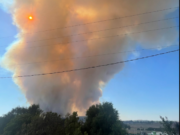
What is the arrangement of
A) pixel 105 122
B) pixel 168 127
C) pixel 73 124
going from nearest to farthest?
pixel 168 127 → pixel 73 124 → pixel 105 122

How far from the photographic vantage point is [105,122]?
78.1 ft

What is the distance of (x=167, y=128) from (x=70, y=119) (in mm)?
13807

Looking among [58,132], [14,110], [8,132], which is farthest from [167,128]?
[14,110]

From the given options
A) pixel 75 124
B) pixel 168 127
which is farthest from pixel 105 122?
pixel 168 127

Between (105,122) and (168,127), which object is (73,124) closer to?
(105,122)

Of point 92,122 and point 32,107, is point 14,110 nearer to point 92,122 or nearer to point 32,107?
point 32,107

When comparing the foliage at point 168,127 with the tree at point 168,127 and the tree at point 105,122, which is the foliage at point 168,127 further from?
the tree at point 105,122

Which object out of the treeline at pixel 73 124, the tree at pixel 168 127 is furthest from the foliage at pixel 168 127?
the treeline at pixel 73 124

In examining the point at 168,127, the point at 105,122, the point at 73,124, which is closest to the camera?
the point at 168,127

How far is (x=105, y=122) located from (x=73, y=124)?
21.1 feet

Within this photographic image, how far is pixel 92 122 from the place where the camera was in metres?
24.8

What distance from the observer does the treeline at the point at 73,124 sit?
67.6 ft

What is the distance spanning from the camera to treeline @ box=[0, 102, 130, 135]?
20605 mm

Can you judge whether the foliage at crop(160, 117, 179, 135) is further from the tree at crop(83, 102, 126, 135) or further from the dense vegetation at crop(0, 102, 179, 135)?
the tree at crop(83, 102, 126, 135)
